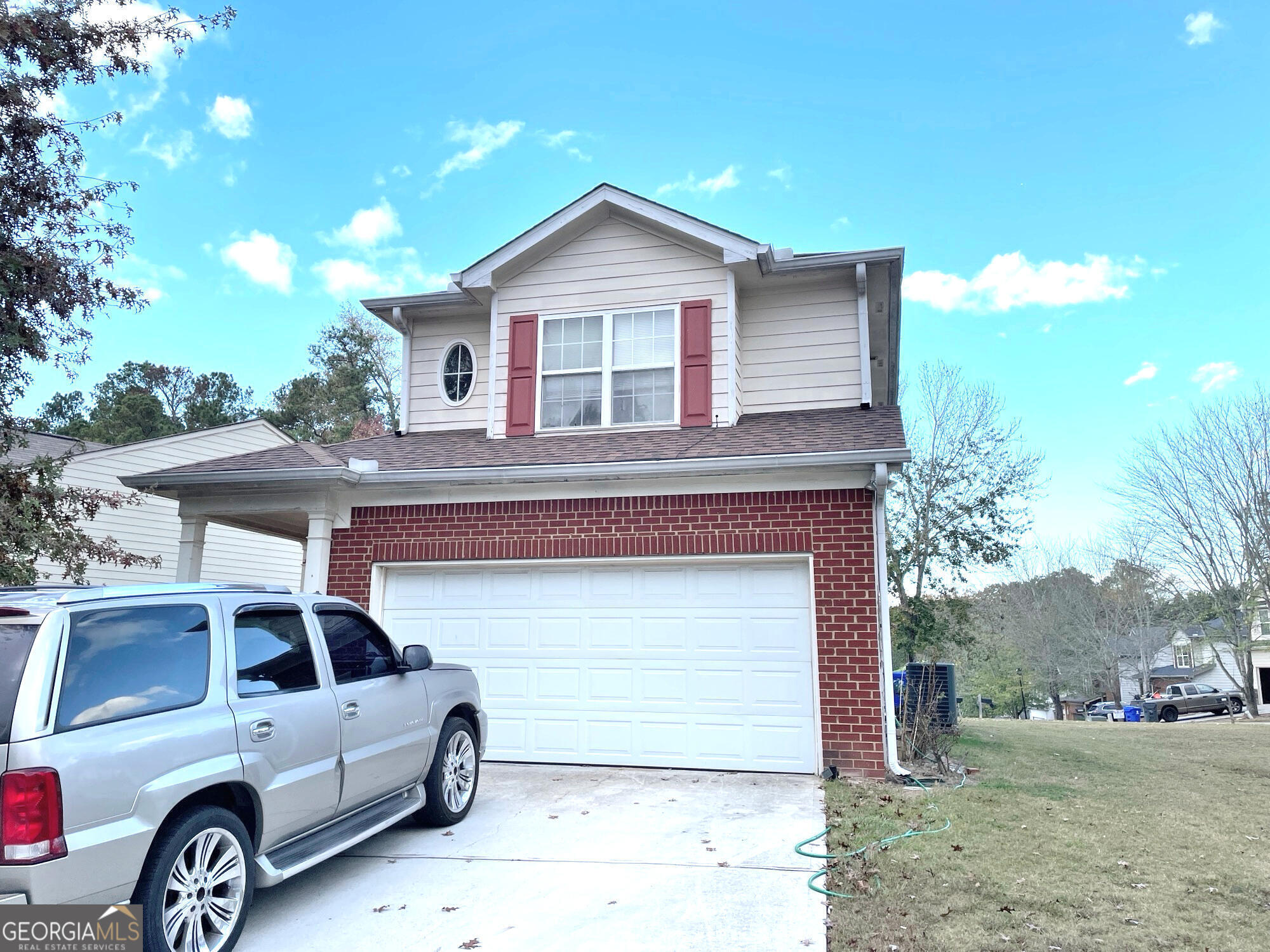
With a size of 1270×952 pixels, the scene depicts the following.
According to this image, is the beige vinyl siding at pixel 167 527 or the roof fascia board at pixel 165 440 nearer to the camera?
the beige vinyl siding at pixel 167 527

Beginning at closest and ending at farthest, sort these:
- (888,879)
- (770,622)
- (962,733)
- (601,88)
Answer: (888,879) < (770,622) < (962,733) < (601,88)

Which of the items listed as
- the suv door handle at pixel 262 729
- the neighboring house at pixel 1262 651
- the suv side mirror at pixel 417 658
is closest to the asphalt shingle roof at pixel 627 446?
the suv side mirror at pixel 417 658

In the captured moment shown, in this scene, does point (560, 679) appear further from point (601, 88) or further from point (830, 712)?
point (601, 88)

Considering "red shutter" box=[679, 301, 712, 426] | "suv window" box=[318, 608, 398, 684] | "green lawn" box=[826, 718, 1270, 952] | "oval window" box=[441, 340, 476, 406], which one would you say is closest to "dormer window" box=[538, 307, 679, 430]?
"red shutter" box=[679, 301, 712, 426]

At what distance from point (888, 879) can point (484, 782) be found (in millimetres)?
4020

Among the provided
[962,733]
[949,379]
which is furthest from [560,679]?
[949,379]

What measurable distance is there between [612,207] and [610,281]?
3.20 feet

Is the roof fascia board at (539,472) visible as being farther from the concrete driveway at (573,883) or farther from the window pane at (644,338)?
the concrete driveway at (573,883)

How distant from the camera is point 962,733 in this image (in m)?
13.1

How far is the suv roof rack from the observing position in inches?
129

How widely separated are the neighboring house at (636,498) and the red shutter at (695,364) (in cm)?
3

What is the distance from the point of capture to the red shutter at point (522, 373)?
10320 millimetres

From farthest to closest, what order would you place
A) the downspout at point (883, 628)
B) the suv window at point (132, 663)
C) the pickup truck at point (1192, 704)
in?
the pickup truck at point (1192, 704) → the downspout at point (883, 628) → the suv window at point (132, 663)

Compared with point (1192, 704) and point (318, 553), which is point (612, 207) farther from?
point (1192, 704)
